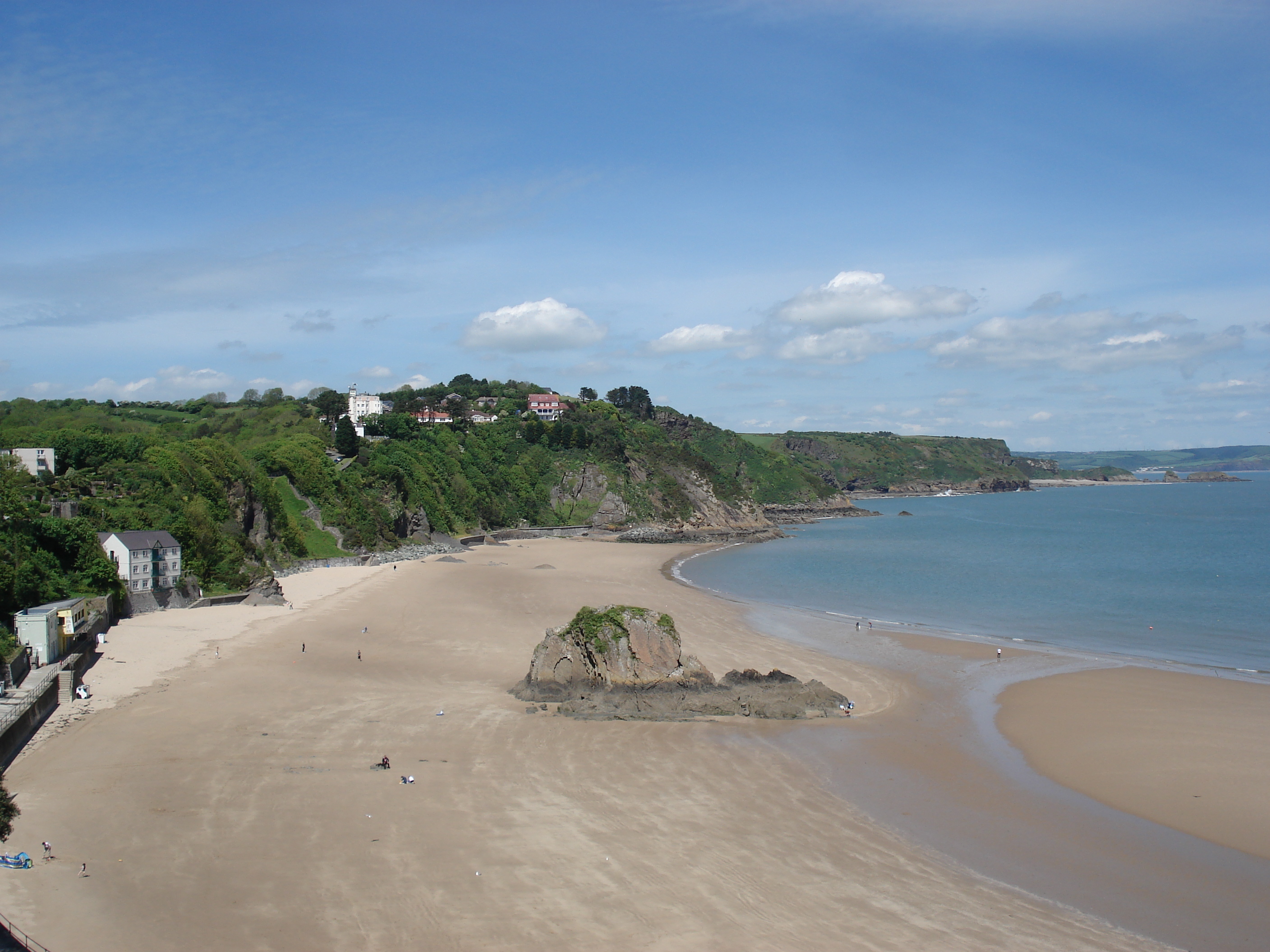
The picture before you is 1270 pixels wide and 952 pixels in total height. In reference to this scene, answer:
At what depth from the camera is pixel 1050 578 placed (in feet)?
166

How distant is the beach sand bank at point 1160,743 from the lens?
52.5 feet

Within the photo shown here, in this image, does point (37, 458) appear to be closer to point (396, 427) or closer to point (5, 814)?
point (5, 814)

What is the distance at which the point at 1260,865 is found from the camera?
44.9 ft

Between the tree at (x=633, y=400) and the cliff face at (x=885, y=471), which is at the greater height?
the tree at (x=633, y=400)

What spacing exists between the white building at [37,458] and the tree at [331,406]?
39787 mm

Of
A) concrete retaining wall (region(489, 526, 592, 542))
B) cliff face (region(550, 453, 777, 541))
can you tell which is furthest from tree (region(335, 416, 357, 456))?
cliff face (region(550, 453, 777, 541))

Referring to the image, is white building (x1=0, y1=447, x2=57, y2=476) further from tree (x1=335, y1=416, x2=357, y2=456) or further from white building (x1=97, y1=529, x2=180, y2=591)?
tree (x1=335, y1=416, x2=357, y2=456)

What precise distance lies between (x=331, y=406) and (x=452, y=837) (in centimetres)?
7618

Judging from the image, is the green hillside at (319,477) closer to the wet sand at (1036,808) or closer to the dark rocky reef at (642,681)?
the dark rocky reef at (642,681)

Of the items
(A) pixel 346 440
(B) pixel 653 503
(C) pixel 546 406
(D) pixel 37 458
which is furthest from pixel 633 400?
(D) pixel 37 458

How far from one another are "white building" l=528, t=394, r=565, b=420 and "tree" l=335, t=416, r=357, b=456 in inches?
1699

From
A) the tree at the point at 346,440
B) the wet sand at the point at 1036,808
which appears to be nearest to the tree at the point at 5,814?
the wet sand at the point at 1036,808

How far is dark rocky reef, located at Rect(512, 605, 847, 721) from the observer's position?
21688 mm

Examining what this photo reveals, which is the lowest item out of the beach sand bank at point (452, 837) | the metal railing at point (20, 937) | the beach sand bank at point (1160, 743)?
the beach sand bank at point (1160, 743)
